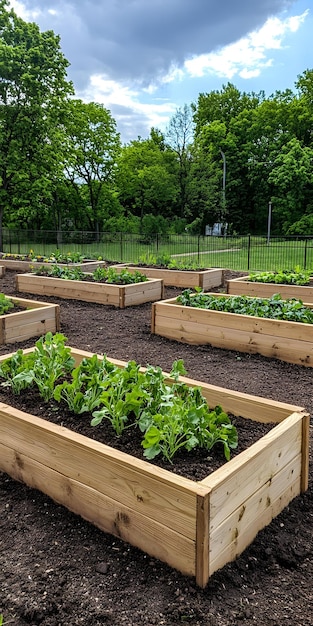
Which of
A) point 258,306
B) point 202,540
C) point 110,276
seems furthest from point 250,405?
point 110,276

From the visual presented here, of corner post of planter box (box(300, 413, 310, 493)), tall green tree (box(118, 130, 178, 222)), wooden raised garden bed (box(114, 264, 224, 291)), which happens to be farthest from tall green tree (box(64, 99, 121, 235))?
corner post of planter box (box(300, 413, 310, 493))

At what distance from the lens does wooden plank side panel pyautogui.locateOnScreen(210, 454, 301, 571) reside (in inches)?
76.3

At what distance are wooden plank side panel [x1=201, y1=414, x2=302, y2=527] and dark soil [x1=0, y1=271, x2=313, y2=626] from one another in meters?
0.28

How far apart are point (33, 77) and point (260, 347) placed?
18.9m

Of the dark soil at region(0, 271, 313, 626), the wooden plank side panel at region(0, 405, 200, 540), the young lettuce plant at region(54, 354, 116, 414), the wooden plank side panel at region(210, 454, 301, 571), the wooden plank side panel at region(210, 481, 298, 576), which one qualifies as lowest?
the dark soil at region(0, 271, 313, 626)

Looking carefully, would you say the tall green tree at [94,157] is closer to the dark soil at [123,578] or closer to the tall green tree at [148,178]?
the tall green tree at [148,178]

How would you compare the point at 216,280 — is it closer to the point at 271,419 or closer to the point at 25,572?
the point at 271,419

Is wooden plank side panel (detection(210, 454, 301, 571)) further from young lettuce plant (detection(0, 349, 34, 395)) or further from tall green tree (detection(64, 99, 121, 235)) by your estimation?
tall green tree (detection(64, 99, 121, 235))

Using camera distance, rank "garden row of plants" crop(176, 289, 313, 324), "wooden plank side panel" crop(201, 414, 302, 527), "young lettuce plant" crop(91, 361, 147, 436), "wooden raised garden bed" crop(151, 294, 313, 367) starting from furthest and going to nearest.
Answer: "garden row of plants" crop(176, 289, 313, 324) < "wooden raised garden bed" crop(151, 294, 313, 367) < "young lettuce plant" crop(91, 361, 147, 436) < "wooden plank side panel" crop(201, 414, 302, 527)

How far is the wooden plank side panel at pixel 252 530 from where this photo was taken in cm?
198

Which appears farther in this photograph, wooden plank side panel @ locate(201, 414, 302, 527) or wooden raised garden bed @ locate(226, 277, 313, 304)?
wooden raised garden bed @ locate(226, 277, 313, 304)

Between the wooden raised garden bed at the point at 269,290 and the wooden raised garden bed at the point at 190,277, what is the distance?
47.5 inches

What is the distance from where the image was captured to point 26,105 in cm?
2048

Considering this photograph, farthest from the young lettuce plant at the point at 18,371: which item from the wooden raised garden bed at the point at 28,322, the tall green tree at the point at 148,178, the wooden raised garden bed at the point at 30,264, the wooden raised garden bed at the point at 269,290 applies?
the tall green tree at the point at 148,178
